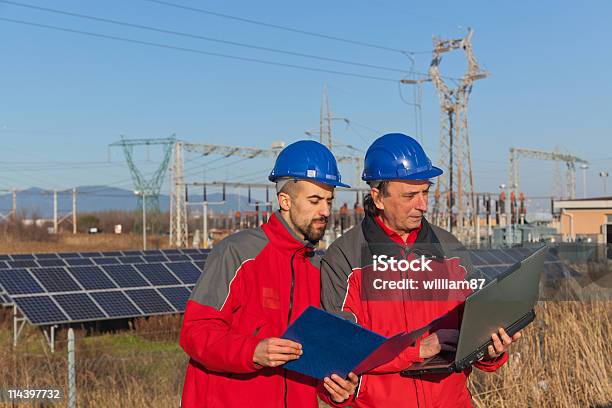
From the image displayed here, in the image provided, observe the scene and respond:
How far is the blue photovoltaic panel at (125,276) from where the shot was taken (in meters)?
15.2

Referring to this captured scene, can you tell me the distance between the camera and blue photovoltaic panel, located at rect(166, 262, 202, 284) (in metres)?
16.2

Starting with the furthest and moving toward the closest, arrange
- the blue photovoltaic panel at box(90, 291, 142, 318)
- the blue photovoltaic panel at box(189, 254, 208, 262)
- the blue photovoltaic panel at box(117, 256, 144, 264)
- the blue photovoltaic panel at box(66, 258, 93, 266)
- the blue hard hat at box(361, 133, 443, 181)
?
the blue photovoltaic panel at box(189, 254, 208, 262), the blue photovoltaic panel at box(117, 256, 144, 264), the blue photovoltaic panel at box(66, 258, 93, 266), the blue photovoltaic panel at box(90, 291, 142, 318), the blue hard hat at box(361, 133, 443, 181)

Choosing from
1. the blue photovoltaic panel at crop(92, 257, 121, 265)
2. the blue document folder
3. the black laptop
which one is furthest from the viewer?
the blue photovoltaic panel at crop(92, 257, 121, 265)

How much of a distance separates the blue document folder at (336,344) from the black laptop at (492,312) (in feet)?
0.58

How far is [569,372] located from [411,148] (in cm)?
298

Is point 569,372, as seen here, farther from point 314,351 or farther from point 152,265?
point 152,265

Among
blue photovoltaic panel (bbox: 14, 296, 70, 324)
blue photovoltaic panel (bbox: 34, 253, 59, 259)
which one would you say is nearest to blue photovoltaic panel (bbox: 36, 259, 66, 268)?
blue photovoltaic panel (bbox: 34, 253, 59, 259)

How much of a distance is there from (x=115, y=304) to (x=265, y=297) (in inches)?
457

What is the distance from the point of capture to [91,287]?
47.1 ft

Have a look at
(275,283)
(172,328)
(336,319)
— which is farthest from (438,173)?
(172,328)

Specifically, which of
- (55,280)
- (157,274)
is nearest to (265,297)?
(55,280)

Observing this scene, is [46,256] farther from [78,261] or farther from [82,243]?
[82,243]

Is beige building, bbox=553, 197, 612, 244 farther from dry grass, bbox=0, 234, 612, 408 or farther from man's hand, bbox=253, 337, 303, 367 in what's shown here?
man's hand, bbox=253, 337, 303, 367

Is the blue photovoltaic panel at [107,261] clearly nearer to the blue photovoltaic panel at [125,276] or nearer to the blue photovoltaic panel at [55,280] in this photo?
the blue photovoltaic panel at [125,276]
